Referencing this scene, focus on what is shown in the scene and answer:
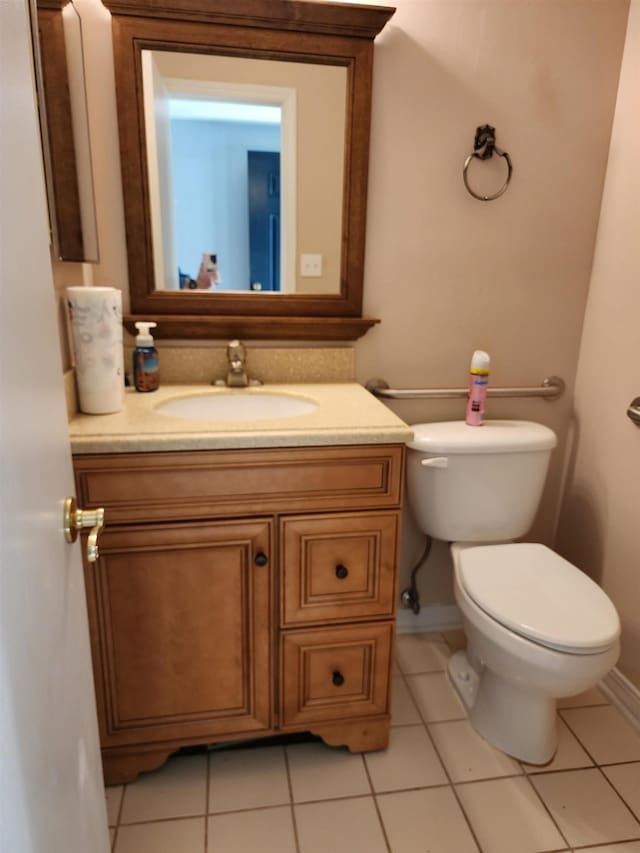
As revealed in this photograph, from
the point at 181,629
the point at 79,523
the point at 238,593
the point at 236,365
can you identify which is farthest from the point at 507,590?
the point at 79,523

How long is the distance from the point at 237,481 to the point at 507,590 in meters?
0.72

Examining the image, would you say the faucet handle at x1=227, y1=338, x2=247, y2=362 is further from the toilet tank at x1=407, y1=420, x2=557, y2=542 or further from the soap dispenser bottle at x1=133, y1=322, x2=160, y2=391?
the toilet tank at x1=407, y1=420, x2=557, y2=542

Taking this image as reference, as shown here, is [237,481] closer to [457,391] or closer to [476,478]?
[476,478]

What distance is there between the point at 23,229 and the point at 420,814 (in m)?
1.40

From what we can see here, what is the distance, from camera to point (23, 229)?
0.59 m

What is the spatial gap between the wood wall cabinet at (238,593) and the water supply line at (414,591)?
49 cm

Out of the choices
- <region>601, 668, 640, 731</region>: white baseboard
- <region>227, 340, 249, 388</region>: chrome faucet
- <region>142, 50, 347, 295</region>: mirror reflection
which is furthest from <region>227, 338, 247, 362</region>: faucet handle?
<region>601, 668, 640, 731</region>: white baseboard

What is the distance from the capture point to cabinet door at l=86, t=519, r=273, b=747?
46.4 inches

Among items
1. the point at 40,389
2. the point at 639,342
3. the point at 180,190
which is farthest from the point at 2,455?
the point at 639,342

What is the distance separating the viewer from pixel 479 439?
4.92 feet

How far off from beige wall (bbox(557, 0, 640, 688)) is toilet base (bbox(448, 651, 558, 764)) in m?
0.36

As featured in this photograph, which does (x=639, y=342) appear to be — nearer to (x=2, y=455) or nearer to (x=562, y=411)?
(x=562, y=411)

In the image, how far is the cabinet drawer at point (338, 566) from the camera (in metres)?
1.24

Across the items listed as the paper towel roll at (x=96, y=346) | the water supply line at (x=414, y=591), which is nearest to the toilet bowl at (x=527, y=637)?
the water supply line at (x=414, y=591)
